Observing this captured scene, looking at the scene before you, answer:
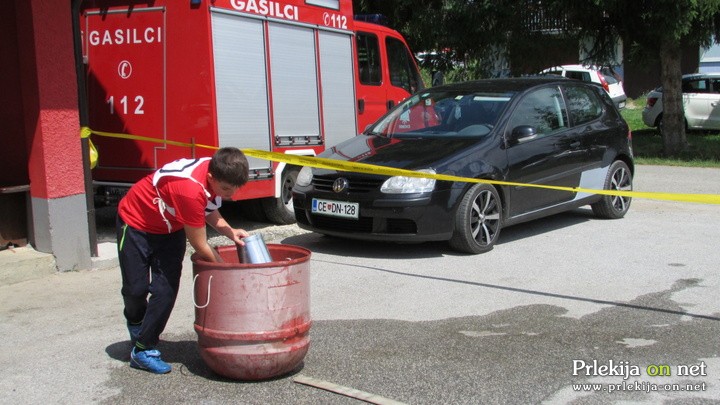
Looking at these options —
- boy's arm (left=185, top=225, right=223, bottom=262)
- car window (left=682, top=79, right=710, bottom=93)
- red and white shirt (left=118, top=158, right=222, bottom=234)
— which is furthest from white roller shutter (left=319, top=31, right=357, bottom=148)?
car window (left=682, top=79, right=710, bottom=93)

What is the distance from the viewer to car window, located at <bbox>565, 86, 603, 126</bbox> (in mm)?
9227

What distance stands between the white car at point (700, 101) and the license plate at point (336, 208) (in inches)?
592

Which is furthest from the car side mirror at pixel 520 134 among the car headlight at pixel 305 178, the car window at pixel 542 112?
the car headlight at pixel 305 178

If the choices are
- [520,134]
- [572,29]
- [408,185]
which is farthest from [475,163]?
[572,29]

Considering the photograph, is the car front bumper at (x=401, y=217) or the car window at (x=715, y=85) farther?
the car window at (x=715, y=85)

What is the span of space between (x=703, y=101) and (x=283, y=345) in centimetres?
1864

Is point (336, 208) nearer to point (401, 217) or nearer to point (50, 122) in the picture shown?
point (401, 217)

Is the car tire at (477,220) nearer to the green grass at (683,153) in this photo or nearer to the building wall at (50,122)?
the building wall at (50,122)

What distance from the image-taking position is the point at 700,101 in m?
20.3

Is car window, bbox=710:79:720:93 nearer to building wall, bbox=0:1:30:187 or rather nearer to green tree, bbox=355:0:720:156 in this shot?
green tree, bbox=355:0:720:156

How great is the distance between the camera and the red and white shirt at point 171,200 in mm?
4258

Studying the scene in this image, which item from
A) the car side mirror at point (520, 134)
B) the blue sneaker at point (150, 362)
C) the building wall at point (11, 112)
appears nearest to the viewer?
the blue sneaker at point (150, 362)

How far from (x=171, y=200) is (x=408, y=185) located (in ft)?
11.2

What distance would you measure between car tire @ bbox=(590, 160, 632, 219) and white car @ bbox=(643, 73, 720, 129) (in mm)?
11581
